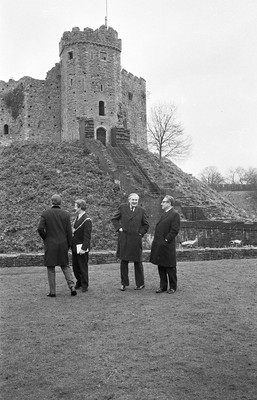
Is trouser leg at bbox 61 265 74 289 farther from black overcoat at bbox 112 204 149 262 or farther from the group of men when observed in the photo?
black overcoat at bbox 112 204 149 262

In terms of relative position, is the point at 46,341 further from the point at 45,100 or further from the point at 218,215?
the point at 45,100

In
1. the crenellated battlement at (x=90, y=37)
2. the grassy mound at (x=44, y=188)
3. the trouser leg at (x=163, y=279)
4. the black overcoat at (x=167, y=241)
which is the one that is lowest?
the trouser leg at (x=163, y=279)

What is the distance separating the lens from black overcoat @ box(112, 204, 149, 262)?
8880 mm

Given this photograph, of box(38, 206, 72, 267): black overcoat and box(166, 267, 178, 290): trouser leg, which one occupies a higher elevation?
box(38, 206, 72, 267): black overcoat

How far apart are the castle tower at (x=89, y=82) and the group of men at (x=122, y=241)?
75.3ft

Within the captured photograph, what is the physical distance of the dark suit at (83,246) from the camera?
8836 mm

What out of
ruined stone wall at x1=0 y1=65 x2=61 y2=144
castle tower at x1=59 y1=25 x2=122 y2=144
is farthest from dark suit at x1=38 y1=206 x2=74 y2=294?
ruined stone wall at x1=0 y1=65 x2=61 y2=144

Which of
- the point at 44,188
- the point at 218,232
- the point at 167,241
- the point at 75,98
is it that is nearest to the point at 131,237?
the point at 167,241

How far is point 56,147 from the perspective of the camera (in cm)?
3123

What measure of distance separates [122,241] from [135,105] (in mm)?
29451

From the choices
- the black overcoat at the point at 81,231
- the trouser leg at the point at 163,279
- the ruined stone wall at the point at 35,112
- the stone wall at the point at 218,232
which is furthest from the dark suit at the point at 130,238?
the ruined stone wall at the point at 35,112

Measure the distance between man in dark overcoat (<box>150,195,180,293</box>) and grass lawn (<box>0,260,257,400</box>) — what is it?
31 cm

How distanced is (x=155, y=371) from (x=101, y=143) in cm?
2583

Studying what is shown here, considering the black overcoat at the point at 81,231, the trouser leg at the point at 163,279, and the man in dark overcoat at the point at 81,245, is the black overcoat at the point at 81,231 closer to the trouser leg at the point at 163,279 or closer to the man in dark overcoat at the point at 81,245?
the man in dark overcoat at the point at 81,245
